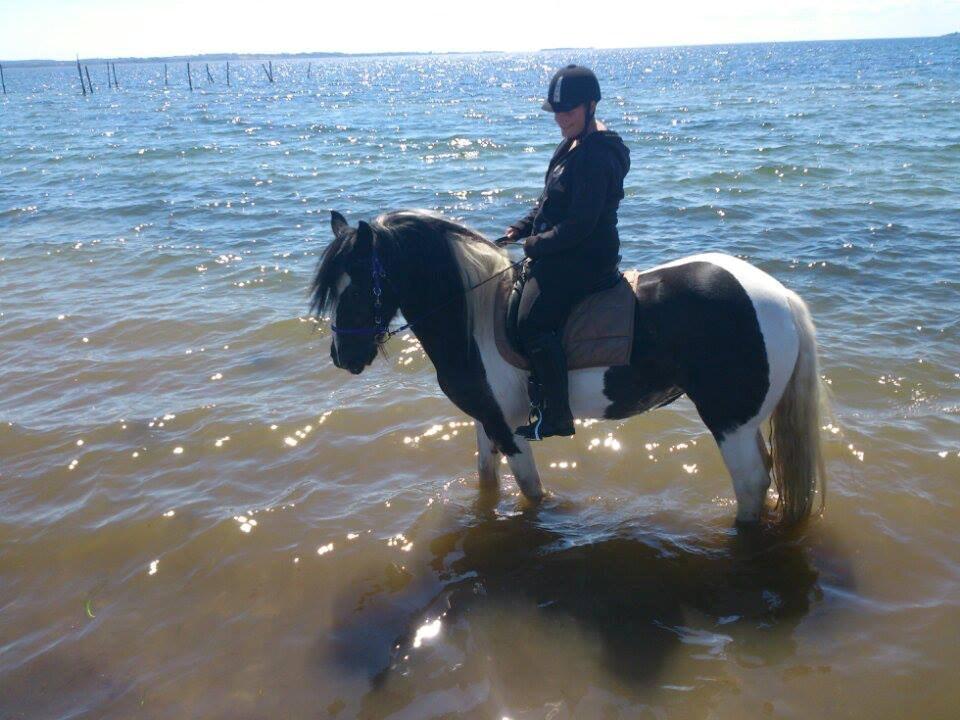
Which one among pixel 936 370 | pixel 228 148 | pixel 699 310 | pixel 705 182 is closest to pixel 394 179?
pixel 705 182

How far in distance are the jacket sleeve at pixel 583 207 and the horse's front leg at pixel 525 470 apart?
1.56 m

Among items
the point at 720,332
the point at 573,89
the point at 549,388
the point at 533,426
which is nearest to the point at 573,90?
the point at 573,89

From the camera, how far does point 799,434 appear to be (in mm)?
4613

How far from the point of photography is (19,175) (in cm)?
2052

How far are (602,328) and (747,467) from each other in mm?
1401

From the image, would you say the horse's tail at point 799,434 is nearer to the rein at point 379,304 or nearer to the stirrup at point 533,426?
the stirrup at point 533,426

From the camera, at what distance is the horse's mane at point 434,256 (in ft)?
14.0

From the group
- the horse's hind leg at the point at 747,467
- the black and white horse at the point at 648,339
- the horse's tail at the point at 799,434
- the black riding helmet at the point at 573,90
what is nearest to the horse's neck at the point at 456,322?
the black and white horse at the point at 648,339

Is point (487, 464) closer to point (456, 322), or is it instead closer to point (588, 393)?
point (588, 393)

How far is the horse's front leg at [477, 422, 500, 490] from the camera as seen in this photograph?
5555 mm

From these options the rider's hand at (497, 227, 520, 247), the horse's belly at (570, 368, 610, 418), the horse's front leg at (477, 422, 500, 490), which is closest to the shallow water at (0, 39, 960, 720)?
the horse's front leg at (477, 422, 500, 490)

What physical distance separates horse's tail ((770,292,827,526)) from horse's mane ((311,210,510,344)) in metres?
1.93

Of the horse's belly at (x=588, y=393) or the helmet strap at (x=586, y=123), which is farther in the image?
the horse's belly at (x=588, y=393)

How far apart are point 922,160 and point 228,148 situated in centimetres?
2186
